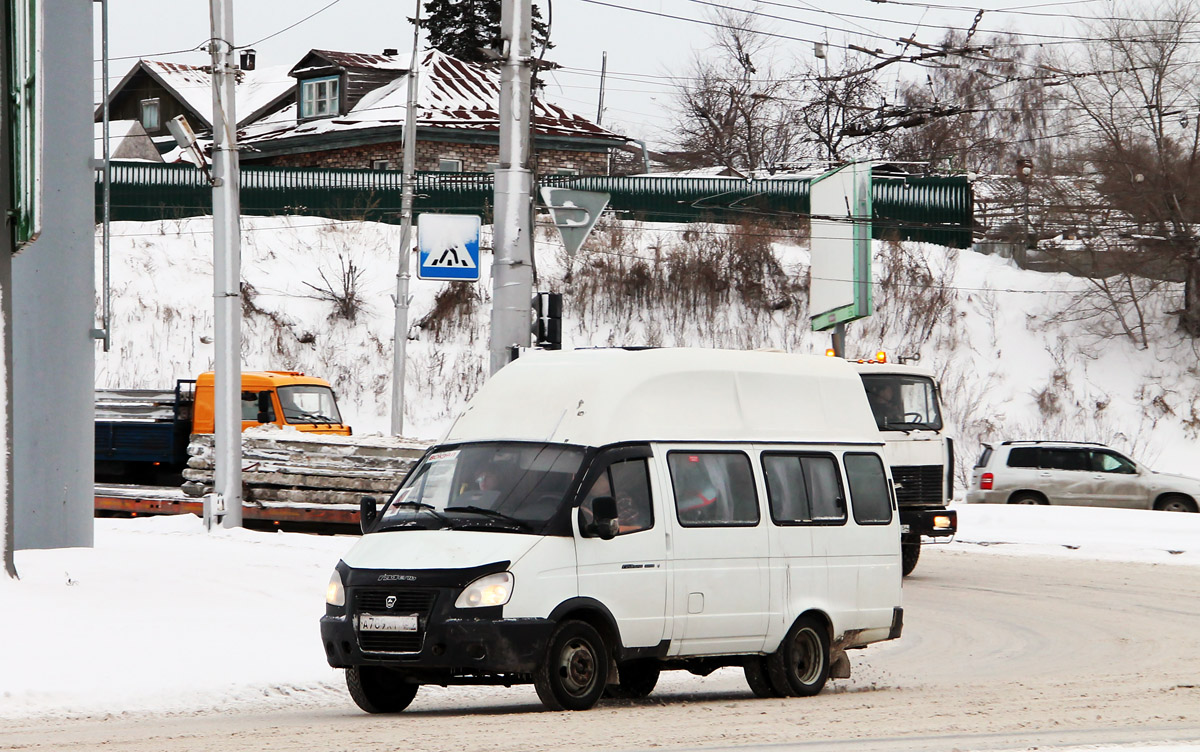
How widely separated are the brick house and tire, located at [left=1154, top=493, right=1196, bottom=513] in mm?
34579

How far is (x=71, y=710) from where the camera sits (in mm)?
9711

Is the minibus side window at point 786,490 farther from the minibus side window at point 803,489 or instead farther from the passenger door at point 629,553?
the passenger door at point 629,553

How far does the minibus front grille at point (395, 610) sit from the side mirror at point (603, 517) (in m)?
1.16

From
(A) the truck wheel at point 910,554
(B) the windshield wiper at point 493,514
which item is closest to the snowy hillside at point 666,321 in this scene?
(A) the truck wheel at point 910,554

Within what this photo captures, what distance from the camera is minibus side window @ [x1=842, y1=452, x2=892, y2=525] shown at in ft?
38.8

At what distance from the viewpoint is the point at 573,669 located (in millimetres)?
9516

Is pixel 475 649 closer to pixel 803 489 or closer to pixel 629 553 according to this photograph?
pixel 629 553

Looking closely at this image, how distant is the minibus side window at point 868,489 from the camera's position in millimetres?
11836

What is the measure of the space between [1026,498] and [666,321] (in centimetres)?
2004

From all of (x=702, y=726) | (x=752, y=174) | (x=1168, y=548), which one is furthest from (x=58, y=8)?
(x=752, y=174)

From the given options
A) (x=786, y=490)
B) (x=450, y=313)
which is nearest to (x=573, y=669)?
(x=786, y=490)

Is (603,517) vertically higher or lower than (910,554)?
higher

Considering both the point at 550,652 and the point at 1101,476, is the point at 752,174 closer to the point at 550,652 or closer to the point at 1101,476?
the point at 1101,476

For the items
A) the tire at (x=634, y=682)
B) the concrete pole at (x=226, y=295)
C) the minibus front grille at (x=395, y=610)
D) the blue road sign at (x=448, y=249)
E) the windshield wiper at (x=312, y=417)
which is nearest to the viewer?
the minibus front grille at (x=395, y=610)
